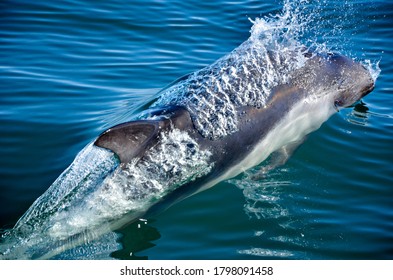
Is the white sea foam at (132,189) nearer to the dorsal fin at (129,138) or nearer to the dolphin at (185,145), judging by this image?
the dolphin at (185,145)

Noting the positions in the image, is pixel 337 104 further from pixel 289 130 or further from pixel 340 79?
pixel 289 130

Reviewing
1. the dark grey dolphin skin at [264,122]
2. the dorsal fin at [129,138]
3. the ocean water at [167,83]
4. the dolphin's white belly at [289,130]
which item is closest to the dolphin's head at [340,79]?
the dark grey dolphin skin at [264,122]

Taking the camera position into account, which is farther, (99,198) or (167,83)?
(167,83)

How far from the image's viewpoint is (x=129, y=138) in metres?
6.06

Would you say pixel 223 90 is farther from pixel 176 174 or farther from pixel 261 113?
pixel 176 174

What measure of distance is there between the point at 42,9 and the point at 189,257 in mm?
9448

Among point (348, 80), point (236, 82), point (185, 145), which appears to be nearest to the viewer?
point (185, 145)

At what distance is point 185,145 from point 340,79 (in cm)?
327

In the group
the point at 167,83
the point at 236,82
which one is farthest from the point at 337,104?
the point at 167,83

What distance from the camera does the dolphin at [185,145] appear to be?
20.2 ft

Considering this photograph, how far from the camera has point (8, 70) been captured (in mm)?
10305

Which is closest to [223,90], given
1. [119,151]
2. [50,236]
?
[119,151]

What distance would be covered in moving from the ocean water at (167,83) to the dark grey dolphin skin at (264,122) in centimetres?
24

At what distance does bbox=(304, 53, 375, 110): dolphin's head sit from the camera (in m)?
8.33
